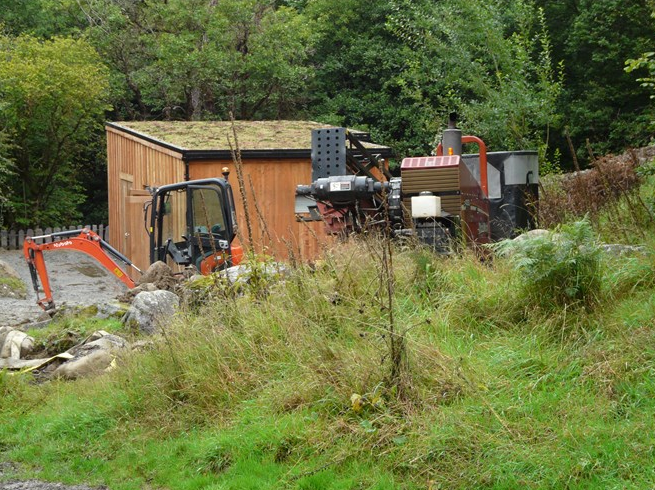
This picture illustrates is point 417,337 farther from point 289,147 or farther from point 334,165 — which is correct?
point 289,147

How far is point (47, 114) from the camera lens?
2877 centimetres

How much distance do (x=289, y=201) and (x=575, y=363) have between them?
45.5 ft

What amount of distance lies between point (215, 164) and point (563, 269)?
42.4ft

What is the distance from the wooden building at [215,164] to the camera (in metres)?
18.7

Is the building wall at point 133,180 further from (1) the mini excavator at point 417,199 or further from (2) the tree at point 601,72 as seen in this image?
(2) the tree at point 601,72

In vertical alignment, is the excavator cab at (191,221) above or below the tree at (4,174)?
below

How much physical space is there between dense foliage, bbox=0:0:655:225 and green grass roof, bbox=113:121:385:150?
3.99 meters

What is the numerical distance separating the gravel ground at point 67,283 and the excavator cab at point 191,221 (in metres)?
2.80

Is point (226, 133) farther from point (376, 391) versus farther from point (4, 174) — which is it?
point (376, 391)

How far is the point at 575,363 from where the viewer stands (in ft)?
19.3

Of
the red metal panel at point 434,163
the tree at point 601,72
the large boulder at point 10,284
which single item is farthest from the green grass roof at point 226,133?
the red metal panel at point 434,163

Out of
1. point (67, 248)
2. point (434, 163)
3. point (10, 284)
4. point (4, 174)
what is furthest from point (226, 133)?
point (4, 174)

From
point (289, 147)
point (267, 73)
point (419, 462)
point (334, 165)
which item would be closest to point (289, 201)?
point (289, 147)

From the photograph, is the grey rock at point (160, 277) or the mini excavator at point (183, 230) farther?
the mini excavator at point (183, 230)
